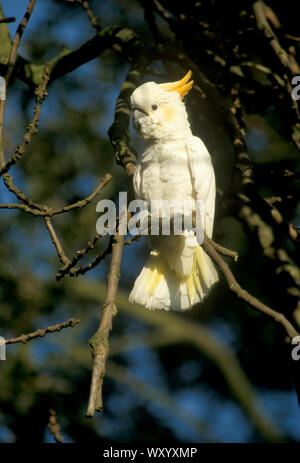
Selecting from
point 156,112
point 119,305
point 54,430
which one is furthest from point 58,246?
point 119,305

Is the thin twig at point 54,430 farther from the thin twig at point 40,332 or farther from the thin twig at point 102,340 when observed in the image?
the thin twig at point 102,340

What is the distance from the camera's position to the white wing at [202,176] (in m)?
2.80

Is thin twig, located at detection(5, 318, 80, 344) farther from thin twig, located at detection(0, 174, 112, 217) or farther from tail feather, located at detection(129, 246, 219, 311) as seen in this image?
tail feather, located at detection(129, 246, 219, 311)

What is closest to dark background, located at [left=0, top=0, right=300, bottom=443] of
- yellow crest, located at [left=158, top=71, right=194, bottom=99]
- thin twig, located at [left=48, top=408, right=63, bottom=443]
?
yellow crest, located at [left=158, top=71, right=194, bottom=99]

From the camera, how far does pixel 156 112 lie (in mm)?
2904

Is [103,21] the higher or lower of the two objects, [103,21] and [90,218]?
the higher

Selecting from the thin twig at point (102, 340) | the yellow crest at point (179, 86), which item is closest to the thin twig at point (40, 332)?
the thin twig at point (102, 340)

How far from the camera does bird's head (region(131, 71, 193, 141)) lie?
2.88 meters

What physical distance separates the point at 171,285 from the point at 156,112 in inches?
32.9

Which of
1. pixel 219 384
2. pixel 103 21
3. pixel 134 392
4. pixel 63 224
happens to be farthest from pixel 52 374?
pixel 103 21

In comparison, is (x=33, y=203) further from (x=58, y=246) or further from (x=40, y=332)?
(x=40, y=332)

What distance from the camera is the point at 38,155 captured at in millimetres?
4625

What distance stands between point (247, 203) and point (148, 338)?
2.57 metres
